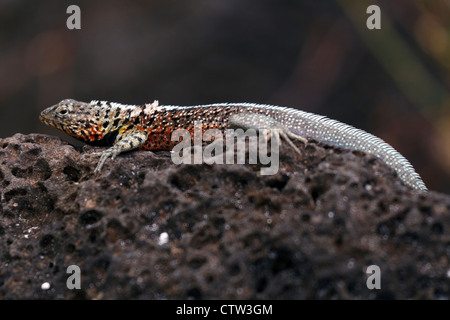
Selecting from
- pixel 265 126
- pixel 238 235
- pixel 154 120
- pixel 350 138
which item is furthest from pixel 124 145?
pixel 350 138

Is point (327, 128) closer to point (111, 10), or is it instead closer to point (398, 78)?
point (398, 78)

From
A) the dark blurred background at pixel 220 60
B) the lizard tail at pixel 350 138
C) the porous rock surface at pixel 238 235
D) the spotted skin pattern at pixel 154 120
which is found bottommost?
the porous rock surface at pixel 238 235

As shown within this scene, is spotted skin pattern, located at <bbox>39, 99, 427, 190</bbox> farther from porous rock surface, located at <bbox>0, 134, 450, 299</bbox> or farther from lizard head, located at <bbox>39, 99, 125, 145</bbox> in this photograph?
porous rock surface, located at <bbox>0, 134, 450, 299</bbox>

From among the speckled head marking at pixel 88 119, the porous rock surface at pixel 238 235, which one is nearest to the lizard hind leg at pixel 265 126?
the porous rock surface at pixel 238 235

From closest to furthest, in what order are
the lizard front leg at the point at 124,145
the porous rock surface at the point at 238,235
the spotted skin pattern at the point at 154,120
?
the porous rock surface at the point at 238,235 < the lizard front leg at the point at 124,145 < the spotted skin pattern at the point at 154,120

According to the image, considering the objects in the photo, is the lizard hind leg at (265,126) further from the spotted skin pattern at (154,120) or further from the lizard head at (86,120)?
the lizard head at (86,120)

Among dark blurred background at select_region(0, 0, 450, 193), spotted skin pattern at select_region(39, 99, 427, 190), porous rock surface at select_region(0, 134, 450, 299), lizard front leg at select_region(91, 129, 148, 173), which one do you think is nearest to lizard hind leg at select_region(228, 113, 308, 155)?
spotted skin pattern at select_region(39, 99, 427, 190)
